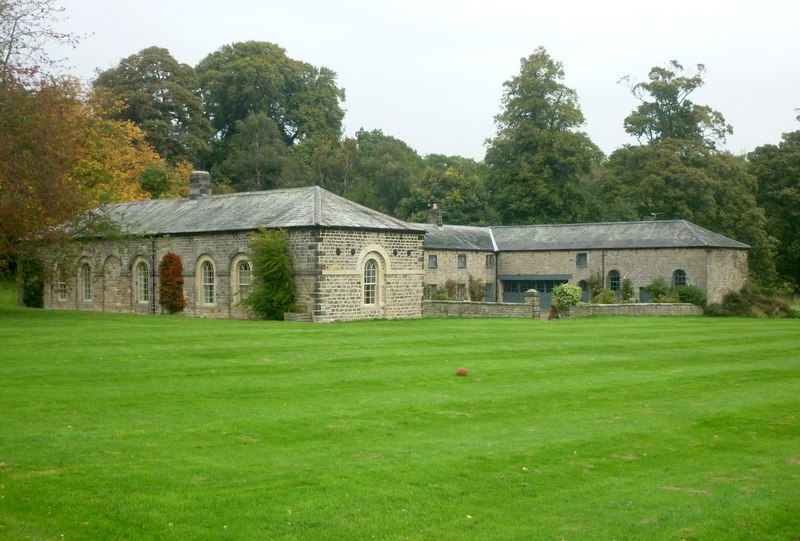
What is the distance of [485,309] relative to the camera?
3691 centimetres

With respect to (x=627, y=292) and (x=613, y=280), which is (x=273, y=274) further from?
(x=613, y=280)

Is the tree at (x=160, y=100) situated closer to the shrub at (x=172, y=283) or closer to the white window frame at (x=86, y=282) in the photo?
the white window frame at (x=86, y=282)

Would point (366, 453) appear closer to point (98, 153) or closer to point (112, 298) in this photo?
point (112, 298)

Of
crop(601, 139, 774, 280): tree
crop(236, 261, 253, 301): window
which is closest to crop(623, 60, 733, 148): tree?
crop(601, 139, 774, 280): tree

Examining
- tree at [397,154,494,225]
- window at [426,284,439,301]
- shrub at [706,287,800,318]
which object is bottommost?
shrub at [706,287,800,318]

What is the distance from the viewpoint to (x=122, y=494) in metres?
8.93

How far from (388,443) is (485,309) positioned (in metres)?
25.8

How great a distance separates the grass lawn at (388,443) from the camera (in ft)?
28.0

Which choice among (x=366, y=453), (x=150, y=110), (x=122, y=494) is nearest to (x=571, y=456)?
(x=366, y=453)

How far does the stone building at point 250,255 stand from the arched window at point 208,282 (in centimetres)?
4

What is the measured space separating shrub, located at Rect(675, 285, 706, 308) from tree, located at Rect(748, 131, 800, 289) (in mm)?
15581

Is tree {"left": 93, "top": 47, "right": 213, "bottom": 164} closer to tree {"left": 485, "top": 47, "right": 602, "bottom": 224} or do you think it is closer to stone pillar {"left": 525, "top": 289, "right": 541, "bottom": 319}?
tree {"left": 485, "top": 47, "right": 602, "bottom": 224}

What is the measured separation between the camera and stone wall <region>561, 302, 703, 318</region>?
37.7 m

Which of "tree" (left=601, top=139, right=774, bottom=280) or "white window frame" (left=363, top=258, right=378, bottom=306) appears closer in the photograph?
"white window frame" (left=363, top=258, right=378, bottom=306)
